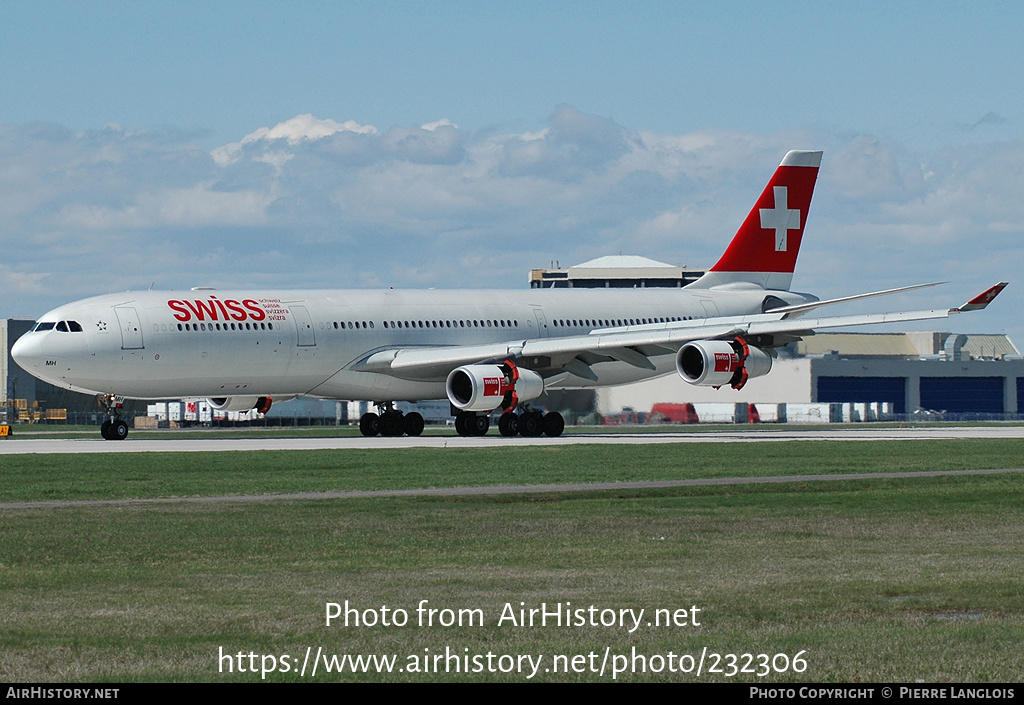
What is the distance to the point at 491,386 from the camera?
177 ft

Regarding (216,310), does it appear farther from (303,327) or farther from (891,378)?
(891,378)

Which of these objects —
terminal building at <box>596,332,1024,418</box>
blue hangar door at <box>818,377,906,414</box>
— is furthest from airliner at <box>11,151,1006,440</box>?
blue hangar door at <box>818,377,906,414</box>

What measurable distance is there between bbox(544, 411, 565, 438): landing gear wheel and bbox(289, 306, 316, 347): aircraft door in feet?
31.2

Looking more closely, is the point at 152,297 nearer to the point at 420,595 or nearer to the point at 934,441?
the point at 934,441

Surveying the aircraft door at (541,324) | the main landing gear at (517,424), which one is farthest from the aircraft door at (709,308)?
the main landing gear at (517,424)

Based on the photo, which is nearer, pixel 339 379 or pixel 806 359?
pixel 339 379

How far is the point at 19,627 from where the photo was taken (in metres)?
14.7

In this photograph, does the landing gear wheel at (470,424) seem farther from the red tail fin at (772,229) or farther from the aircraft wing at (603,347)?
the red tail fin at (772,229)

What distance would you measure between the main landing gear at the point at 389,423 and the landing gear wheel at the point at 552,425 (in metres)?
5.51

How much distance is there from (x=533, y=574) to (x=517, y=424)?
130 feet
